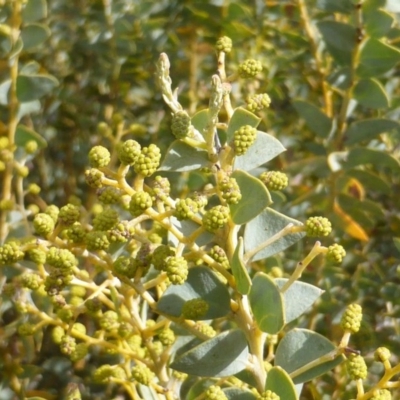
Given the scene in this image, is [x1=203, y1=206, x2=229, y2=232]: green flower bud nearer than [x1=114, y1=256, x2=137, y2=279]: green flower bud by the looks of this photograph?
Yes

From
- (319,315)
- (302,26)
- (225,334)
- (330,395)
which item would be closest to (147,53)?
(302,26)

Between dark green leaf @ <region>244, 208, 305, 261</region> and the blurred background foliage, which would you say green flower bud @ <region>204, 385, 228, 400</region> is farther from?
the blurred background foliage

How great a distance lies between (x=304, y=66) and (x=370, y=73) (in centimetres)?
48

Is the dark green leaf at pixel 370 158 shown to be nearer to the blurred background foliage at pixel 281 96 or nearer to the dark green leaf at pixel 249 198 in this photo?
the blurred background foliage at pixel 281 96

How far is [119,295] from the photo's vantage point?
3.76ft

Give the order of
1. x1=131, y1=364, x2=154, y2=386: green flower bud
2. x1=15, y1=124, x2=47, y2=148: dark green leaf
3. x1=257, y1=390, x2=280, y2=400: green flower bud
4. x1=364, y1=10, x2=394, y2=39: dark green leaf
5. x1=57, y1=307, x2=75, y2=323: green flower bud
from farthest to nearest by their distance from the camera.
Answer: x1=15, y1=124, x2=47, y2=148: dark green leaf < x1=364, y1=10, x2=394, y2=39: dark green leaf < x1=57, y1=307, x2=75, y2=323: green flower bud < x1=131, y1=364, x2=154, y2=386: green flower bud < x1=257, y1=390, x2=280, y2=400: green flower bud

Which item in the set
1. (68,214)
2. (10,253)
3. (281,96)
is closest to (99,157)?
(68,214)

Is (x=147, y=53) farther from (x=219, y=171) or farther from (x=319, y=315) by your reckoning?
(x=219, y=171)

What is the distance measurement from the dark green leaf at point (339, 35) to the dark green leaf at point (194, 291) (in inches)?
29.7

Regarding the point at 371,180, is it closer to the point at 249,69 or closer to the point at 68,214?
the point at 249,69

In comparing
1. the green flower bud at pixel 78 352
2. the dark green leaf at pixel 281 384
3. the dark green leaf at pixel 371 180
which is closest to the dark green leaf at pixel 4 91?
the green flower bud at pixel 78 352

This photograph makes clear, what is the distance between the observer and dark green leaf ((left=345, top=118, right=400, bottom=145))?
1.51m

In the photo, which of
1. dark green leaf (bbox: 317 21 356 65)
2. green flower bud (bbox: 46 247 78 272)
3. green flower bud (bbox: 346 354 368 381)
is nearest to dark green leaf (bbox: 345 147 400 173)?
dark green leaf (bbox: 317 21 356 65)

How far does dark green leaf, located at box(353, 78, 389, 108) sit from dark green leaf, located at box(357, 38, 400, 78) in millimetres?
20
